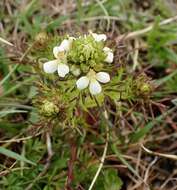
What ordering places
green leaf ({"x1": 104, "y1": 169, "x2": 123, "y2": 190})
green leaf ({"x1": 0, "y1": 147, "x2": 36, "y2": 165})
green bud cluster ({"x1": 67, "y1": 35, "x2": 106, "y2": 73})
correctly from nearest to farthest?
green bud cluster ({"x1": 67, "y1": 35, "x2": 106, "y2": 73})
green leaf ({"x1": 0, "y1": 147, "x2": 36, "y2": 165})
green leaf ({"x1": 104, "y1": 169, "x2": 123, "y2": 190})

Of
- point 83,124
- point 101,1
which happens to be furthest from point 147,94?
point 101,1

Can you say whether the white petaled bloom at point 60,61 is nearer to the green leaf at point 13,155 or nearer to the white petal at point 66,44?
the white petal at point 66,44

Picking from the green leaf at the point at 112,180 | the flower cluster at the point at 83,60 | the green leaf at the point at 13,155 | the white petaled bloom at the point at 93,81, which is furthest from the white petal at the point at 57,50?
the green leaf at the point at 112,180

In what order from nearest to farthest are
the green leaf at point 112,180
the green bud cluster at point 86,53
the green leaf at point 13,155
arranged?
the green bud cluster at point 86,53
the green leaf at point 13,155
the green leaf at point 112,180

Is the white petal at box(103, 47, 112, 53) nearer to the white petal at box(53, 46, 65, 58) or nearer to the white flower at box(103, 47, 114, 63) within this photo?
the white flower at box(103, 47, 114, 63)

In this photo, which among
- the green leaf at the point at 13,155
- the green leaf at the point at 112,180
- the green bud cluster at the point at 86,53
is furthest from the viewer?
the green leaf at the point at 112,180

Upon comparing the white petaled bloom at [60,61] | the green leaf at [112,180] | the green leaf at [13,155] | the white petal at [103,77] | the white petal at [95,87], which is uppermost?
the white petaled bloom at [60,61]

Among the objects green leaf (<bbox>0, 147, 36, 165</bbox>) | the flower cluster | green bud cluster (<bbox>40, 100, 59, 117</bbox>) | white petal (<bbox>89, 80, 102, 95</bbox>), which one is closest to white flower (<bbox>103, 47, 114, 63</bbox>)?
the flower cluster

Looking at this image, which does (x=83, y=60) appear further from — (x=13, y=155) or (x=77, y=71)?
(x=13, y=155)

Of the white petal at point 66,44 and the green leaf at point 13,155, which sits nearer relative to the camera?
the white petal at point 66,44
